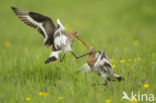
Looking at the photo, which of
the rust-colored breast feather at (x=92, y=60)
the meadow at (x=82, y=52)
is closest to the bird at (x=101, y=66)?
the rust-colored breast feather at (x=92, y=60)

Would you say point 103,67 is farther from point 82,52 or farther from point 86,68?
point 82,52

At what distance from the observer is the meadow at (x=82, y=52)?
14.3ft

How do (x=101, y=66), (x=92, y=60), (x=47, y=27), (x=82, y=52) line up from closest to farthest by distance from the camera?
(x=101, y=66), (x=92, y=60), (x=47, y=27), (x=82, y=52)

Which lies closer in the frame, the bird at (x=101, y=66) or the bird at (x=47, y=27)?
the bird at (x=101, y=66)

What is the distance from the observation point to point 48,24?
190 inches

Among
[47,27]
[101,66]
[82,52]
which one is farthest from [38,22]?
[82,52]

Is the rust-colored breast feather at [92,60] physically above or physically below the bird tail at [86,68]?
above

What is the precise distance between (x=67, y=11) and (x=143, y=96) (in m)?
8.67

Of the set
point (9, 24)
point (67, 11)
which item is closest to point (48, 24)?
point (9, 24)

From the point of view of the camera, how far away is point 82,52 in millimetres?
6695

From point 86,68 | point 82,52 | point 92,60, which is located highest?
point 82,52

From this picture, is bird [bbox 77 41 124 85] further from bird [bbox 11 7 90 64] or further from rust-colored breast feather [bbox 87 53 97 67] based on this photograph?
bird [bbox 11 7 90 64]

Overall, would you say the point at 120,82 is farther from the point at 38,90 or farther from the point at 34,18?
the point at 34,18

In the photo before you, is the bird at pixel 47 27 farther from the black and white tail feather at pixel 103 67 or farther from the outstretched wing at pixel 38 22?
the black and white tail feather at pixel 103 67
